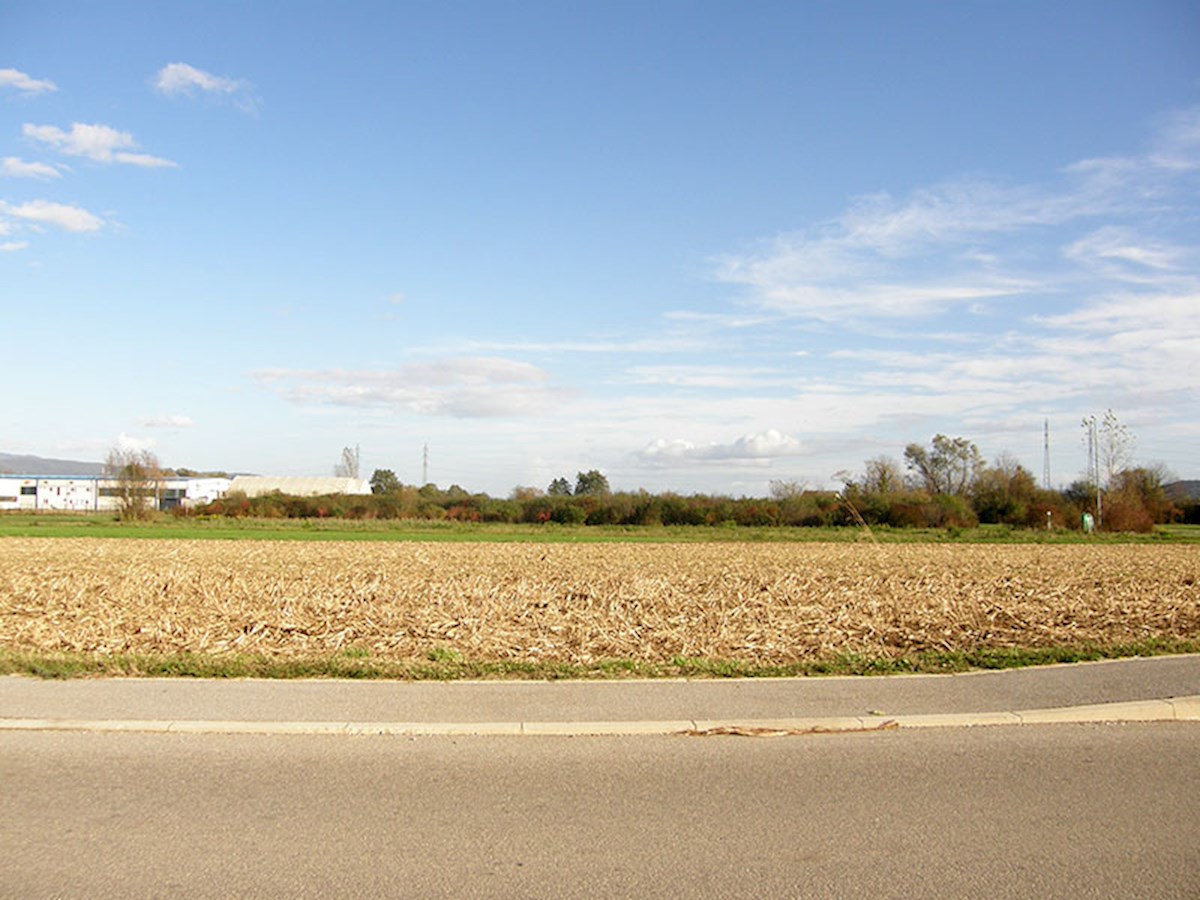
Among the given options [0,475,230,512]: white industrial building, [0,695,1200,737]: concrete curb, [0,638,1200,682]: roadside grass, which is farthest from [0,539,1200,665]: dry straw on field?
[0,475,230,512]: white industrial building

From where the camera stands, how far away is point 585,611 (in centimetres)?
1427

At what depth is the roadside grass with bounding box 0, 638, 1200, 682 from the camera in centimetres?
957

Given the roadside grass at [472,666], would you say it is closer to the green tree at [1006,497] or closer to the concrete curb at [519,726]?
the concrete curb at [519,726]

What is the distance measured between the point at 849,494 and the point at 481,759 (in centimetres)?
6324

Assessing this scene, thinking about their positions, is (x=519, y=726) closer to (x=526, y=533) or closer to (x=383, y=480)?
(x=526, y=533)

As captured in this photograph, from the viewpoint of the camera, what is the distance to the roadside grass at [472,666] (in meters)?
9.57

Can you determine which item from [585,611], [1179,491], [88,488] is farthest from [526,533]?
[88,488]

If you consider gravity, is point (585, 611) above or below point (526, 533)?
above

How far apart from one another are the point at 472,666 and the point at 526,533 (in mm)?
47777

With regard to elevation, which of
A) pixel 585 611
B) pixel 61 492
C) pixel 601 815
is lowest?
pixel 601 815

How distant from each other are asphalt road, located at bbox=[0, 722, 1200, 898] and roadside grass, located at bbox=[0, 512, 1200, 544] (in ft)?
133

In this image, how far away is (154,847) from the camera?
5.00 meters

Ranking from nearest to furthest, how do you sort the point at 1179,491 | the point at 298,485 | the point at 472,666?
the point at 472,666
the point at 1179,491
the point at 298,485

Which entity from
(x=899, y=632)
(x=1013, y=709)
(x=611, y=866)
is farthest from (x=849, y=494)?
(x=611, y=866)
